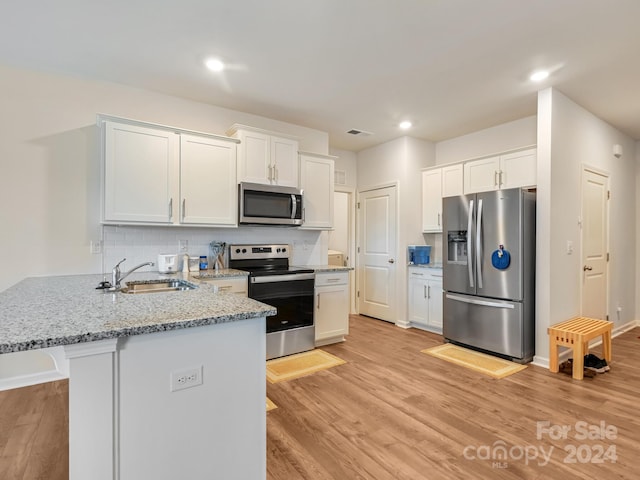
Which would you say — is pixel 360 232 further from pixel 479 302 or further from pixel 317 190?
pixel 479 302

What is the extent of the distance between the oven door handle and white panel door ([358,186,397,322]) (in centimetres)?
170

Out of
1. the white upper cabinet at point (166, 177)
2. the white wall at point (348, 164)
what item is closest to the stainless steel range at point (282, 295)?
the white upper cabinet at point (166, 177)

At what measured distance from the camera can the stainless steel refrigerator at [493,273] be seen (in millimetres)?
3330

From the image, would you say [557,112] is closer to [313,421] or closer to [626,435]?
[626,435]

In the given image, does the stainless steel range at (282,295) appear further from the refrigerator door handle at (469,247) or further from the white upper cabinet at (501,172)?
the white upper cabinet at (501,172)

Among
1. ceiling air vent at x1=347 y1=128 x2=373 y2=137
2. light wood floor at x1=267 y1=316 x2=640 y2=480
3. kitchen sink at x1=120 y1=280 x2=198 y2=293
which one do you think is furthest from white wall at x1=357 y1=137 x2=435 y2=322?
kitchen sink at x1=120 y1=280 x2=198 y2=293

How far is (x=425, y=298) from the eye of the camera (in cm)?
457

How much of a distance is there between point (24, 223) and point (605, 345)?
5.50 m

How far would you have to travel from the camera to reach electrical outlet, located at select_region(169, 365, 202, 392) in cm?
134

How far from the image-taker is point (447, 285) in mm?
3980

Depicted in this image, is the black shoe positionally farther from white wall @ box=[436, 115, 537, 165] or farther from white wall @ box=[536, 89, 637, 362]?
white wall @ box=[436, 115, 537, 165]

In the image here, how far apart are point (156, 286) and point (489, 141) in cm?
432

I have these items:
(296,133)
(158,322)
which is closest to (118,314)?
(158,322)

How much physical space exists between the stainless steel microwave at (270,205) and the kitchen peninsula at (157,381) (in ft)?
6.64
